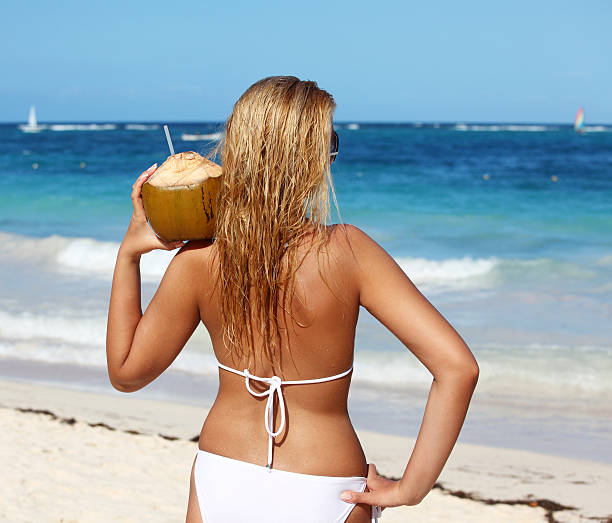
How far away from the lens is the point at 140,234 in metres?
1.74

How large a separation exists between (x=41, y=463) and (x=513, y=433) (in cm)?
326

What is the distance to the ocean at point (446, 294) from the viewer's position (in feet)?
19.2

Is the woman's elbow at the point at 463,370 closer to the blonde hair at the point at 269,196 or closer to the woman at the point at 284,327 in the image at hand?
the woman at the point at 284,327

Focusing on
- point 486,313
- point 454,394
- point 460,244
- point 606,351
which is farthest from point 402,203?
point 454,394

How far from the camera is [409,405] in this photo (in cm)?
588

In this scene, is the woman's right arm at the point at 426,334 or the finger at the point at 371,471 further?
the finger at the point at 371,471

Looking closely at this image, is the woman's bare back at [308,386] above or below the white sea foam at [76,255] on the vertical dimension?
above

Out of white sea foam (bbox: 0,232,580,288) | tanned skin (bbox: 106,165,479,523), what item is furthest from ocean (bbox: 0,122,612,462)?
tanned skin (bbox: 106,165,479,523)

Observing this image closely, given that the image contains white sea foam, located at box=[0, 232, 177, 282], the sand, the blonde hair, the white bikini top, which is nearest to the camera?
the blonde hair

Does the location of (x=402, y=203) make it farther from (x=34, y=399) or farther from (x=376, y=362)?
(x=34, y=399)

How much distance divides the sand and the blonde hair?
2.87m

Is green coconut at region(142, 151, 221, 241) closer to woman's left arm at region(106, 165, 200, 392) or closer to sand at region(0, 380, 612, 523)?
woman's left arm at region(106, 165, 200, 392)

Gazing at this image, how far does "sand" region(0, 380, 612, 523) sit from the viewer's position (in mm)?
4148

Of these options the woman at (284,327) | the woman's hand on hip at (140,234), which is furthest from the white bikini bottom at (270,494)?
the woman's hand on hip at (140,234)
